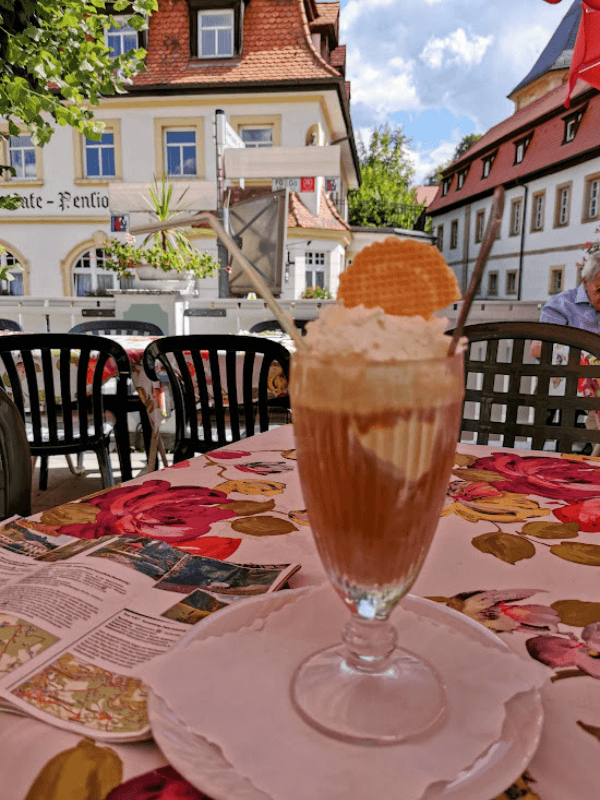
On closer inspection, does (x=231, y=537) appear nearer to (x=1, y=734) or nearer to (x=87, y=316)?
(x=1, y=734)

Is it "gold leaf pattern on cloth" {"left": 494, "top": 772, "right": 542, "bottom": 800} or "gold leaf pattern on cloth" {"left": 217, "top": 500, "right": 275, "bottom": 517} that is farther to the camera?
"gold leaf pattern on cloth" {"left": 217, "top": 500, "right": 275, "bottom": 517}

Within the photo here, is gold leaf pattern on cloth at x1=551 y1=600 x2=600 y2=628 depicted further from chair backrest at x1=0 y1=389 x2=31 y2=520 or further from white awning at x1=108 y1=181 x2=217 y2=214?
white awning at x1=108 y1=181 x2=217 y2=214

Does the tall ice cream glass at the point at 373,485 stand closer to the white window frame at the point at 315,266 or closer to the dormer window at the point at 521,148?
the white window frame at the point at 315,266

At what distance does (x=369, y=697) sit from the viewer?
44cm

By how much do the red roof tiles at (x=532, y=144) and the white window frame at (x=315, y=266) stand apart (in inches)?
347

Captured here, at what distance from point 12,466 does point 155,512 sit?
14.6 inches

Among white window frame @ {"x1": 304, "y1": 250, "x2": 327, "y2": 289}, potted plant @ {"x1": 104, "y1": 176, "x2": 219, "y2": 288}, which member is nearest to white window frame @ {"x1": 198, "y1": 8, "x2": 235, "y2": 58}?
white window frame @ {"x1": 304, "y1": 250, "x2": 327, "y2": 289}

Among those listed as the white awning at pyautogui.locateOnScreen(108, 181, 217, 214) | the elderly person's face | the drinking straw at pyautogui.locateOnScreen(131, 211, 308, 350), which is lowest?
the drinking straw at pyautogui.locateOnScreen(131, 211, 308, 350)

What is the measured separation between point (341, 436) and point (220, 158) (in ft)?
19.5

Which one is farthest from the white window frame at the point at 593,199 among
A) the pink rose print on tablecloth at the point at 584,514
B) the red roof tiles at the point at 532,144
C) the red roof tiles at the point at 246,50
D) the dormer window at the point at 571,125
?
the pink rose print on tablecloth at the point at 584,514

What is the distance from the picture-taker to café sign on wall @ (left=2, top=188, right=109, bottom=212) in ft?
39.6

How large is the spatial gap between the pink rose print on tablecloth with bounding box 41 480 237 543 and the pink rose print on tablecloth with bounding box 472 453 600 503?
1.63 feet

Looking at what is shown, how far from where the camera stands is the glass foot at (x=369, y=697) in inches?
15.9

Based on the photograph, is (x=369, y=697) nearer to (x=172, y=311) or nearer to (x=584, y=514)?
(x=584, y=514)
